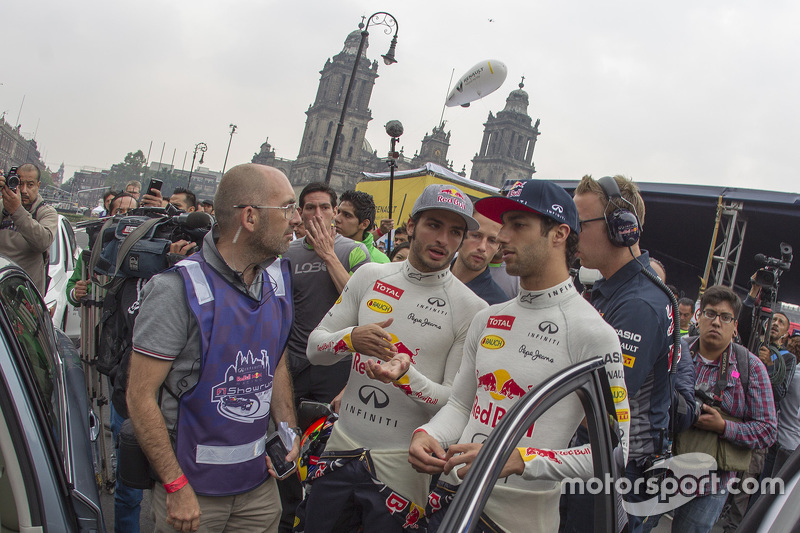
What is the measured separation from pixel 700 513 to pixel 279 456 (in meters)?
2.55

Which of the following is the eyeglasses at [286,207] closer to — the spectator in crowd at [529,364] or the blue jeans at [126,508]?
the spectator in crowd at [529,364]

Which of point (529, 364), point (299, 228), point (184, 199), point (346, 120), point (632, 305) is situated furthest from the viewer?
point (346, 120)

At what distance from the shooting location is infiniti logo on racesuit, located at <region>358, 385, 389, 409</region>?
96.3 inches

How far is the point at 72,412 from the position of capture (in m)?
2.23

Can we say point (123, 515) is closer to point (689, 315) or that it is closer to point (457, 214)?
point (457, 214)

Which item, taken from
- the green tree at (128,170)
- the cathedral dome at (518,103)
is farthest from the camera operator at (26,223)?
the green tree at (128,170)

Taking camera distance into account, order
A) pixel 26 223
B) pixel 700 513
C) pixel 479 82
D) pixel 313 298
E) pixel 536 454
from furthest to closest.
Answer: pixel 479 82 → pixel 26 223 → pixel 313 298 → pixel 700 513 → pixel 536 454

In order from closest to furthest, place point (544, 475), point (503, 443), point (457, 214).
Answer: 1. point (503, 443)
2. point (544, 475)
3. point (457, 214)

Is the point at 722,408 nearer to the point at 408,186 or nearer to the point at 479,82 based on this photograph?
the point at 479,82

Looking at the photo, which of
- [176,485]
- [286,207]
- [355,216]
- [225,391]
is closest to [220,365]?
[225,391]

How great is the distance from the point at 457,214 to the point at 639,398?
3.78 feet

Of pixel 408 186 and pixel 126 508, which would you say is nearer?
pixel 126 508

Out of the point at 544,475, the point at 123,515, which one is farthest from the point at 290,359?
the point at 544,475

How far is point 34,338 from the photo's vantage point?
2.04 m
